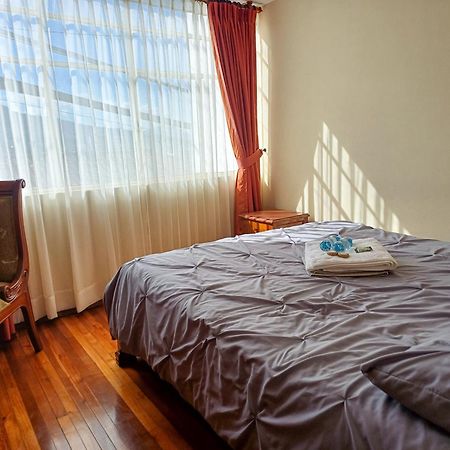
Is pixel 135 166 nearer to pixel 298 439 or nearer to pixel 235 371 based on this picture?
pixel 235 371

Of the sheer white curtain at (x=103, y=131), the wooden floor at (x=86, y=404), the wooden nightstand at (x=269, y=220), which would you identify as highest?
the sheer white curtain at (x=103, y=131)

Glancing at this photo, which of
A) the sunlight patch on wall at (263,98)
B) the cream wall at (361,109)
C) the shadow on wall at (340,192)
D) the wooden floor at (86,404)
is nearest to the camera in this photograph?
the wooden floor at (86,404)

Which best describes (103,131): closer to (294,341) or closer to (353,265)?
(353,265)

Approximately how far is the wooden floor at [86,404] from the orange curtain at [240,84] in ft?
Result: 6.48

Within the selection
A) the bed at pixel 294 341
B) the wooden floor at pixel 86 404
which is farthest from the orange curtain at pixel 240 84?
the wooden floor at pixel 86 404

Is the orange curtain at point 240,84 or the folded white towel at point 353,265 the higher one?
the orange curtain at point 240,84

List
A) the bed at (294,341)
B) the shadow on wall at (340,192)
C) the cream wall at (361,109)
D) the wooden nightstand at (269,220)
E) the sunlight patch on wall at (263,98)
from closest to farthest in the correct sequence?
1. the bed at (294,341)
2. the cream wall at (361,109)
3. the shadow on wall at (340,192)
4. the wooden nightstand at (269,220)
5. the sunlight patch on wall at (263,98)

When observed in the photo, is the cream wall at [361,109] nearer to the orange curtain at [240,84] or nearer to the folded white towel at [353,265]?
the orange curtain at [240,84]

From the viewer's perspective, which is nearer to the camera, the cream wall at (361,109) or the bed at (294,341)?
the bed at (294,341)

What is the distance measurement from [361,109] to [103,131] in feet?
6.69

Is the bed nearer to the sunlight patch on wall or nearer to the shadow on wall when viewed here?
the shadow on wall

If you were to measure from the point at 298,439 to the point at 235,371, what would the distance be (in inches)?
11.7

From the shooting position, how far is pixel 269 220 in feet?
11.2

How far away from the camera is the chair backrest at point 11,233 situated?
2400 millimetres
